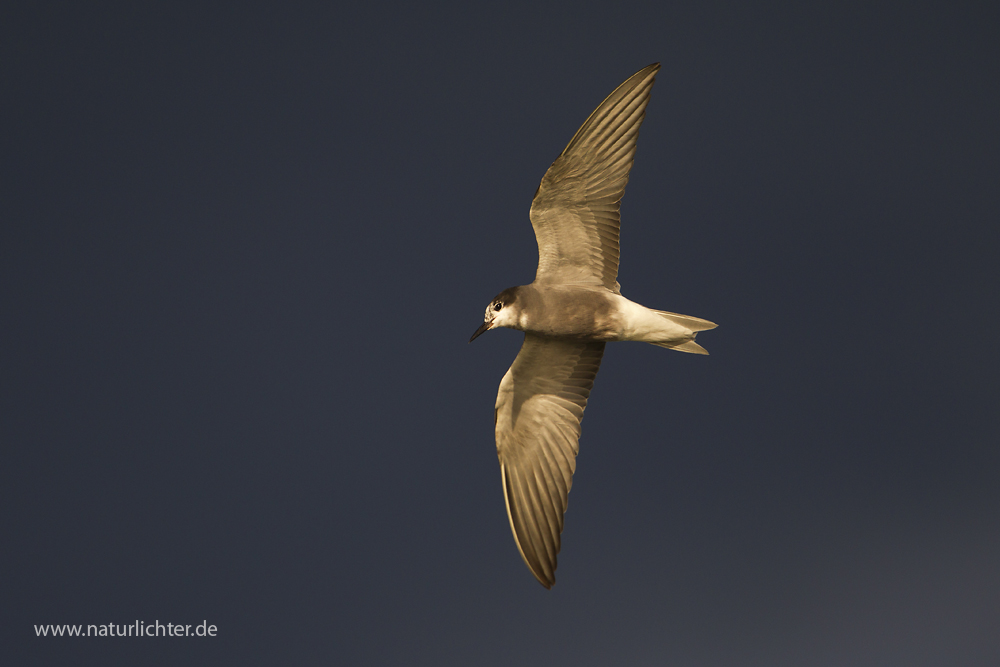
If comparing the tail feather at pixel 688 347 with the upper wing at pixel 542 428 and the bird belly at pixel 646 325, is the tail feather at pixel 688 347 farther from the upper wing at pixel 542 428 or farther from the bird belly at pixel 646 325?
the upper wing at pixel 542 428

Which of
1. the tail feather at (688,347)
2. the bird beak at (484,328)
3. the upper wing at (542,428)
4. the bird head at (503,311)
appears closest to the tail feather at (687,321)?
the tail feather at (688,347)

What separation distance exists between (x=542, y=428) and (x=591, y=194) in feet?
4.32

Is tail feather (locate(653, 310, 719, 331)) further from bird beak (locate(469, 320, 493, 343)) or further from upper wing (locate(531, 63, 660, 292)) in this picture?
bird beak (locate(469, 320, 493, 343))

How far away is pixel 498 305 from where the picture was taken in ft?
13.9

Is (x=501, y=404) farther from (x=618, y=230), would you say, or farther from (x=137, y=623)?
(x=137, y=623)

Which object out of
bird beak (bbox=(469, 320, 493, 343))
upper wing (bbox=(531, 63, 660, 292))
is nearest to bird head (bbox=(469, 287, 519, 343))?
bird beak (bbox=(469, 320, 493, 343))

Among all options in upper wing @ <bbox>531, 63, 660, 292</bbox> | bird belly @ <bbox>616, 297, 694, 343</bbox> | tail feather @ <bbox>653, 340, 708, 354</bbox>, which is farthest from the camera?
tail feather @ <bbox>653, 340, 708, 354</bbox>

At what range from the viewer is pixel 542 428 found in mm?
4797

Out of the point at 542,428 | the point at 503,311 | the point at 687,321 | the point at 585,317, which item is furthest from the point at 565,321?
the point at 542,428

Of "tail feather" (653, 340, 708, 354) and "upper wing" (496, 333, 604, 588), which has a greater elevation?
"tail feather" (653, 340, 708, 354)

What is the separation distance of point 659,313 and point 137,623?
3745mm

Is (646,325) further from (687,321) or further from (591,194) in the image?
(591,194)

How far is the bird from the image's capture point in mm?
4254

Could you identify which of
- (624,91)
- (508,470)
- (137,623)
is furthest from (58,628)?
(624,91)
